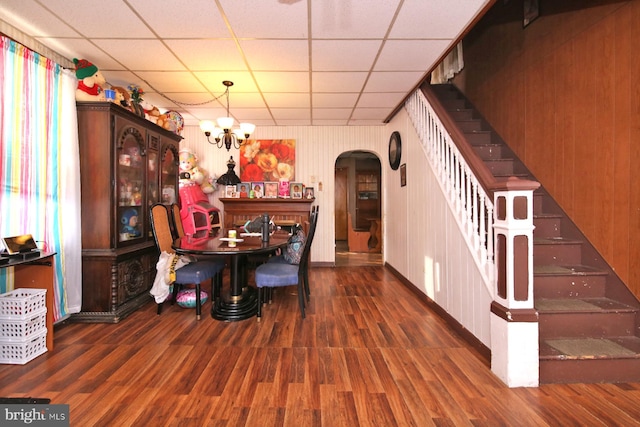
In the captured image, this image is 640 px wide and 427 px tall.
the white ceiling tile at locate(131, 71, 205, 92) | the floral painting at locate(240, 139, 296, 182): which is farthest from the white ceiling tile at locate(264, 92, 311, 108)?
the floral painting at locate(240, 139, 296, 182)

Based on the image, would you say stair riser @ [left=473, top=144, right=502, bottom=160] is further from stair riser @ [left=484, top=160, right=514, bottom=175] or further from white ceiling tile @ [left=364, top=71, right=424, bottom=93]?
white ceiling tile @ [left=364, top=71, right=424, bottom=93]

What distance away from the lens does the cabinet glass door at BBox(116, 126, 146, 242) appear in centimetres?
311

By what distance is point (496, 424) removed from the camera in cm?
157

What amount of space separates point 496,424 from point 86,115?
4.08 metres

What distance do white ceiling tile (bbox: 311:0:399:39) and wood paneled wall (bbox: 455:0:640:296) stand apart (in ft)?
5.41

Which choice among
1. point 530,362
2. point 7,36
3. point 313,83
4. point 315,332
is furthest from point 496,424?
point 7,36

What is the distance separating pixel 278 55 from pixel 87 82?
1853mm

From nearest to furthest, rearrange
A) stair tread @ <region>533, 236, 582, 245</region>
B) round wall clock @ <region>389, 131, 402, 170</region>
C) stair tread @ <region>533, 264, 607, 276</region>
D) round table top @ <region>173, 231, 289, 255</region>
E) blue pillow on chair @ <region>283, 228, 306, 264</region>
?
stair tread @ <region>533, 264, 607, 276</region>
stair tread @ <region>533, 236, 582, 245</region>
round table top @ <region>173, 231, 289, 255</region>
blue pillow on chair @ <region>283, 228, 306, 264</region>
round wall clock @ <region>389, 131, 402, 170</region>

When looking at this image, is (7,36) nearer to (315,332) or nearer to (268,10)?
(268,10)

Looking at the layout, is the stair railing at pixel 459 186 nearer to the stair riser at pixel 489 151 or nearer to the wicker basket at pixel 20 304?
the stair riser at pixel 489 151

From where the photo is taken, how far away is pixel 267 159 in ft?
18.9

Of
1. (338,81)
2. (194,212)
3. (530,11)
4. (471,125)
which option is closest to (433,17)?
(338,81)

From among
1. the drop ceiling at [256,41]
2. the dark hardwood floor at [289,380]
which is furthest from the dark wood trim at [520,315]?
the drop ceiling at [256,41]

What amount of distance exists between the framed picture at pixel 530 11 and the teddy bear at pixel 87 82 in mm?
4473
